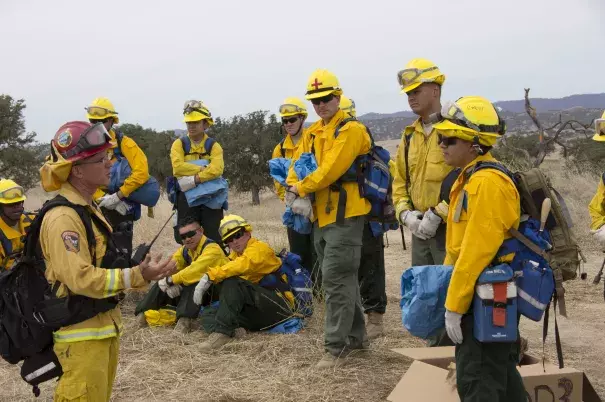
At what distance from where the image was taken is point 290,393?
4840mm

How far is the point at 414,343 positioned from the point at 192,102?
3.77 meters

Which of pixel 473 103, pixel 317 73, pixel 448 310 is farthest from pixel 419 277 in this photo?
pixel 317 73

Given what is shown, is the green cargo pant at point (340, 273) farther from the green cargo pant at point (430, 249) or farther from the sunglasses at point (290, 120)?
the sunglasses at point (290, 120)

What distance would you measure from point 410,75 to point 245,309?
9.61ft

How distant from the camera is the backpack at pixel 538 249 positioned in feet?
10.4

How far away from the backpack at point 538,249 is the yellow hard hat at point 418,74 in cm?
162

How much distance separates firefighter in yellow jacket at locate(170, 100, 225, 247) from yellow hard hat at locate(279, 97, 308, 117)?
38.3 inches

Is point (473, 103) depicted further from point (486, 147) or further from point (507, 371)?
point (507, 371)

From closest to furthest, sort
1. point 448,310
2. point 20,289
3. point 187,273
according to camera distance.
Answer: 1. point 20,289
2. point 448,310
3. point 187,273

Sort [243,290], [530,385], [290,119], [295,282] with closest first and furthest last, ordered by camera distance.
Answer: [530,385] < [243,290] < [295,282] < [290,119]

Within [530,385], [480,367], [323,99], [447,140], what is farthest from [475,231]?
[323,99]

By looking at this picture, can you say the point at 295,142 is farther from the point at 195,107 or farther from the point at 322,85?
the point at 322,85

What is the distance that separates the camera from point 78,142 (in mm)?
2992

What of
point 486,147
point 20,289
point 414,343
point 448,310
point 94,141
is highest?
point 94,141
